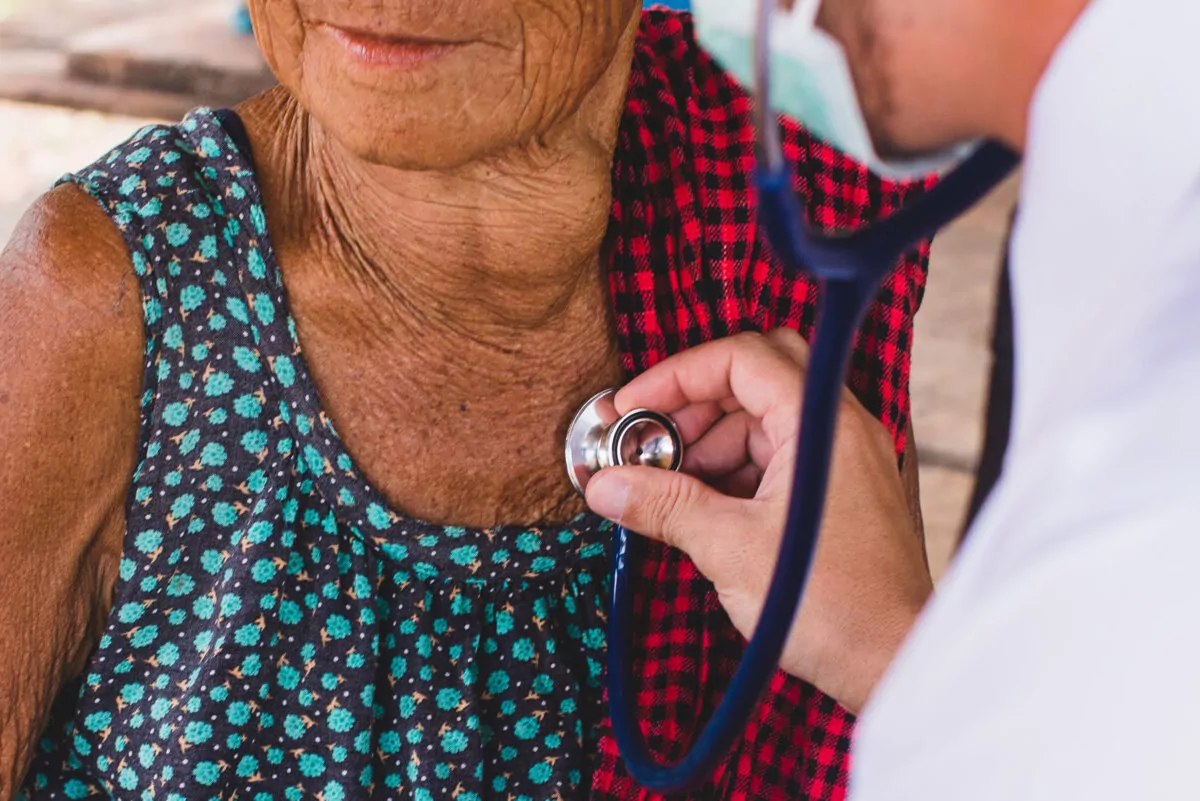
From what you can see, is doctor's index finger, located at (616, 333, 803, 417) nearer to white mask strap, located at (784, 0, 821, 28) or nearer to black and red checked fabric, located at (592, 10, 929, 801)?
black and red checked fabric, located at (592, 10, 929, 801)

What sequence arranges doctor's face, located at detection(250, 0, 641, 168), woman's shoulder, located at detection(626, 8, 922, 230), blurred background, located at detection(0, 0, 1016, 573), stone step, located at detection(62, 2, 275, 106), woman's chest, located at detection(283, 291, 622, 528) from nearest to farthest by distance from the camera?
doctor's face, located at detection(250, 0, 641, 168) < woman's chest, located at detection(283, 291, 622, 528) < woman's shoulder, located at detection(626, 8, 922, 230) < blurred background, located at detection(0, 0, 1016, 573) < stone step, located at detection(62, 2, 275, 106)

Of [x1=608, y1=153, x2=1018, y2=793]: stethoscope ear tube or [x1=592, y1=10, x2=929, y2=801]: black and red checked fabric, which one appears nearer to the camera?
[x1=608, y1=153, x2=1018, y2=793]: stethoscope ear tube

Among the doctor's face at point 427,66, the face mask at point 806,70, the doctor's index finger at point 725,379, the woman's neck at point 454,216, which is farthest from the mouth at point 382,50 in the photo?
the doctor's index finger at point 725,379

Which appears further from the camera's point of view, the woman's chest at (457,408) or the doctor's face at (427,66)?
the woman's chest at (457,408)

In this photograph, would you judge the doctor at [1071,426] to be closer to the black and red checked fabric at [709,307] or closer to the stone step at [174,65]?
the black and red checked fabric at [709,307]

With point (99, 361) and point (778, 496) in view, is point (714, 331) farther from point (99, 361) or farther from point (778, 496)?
point (99, 361)

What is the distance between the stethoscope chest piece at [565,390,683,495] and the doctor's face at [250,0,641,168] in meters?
0.29

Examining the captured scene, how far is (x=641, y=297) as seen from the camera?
1360 mm

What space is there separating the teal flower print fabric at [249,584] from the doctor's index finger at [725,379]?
0.16m

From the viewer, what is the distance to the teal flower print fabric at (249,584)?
119 centimetres

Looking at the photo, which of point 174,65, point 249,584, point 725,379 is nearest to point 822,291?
point 725,379

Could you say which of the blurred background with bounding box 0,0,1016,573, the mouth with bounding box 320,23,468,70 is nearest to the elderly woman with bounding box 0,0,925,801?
the mouth with bounding box 320,23,468,70

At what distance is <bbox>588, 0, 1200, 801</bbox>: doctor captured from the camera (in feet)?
1.65

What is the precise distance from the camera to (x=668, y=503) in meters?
1.21
